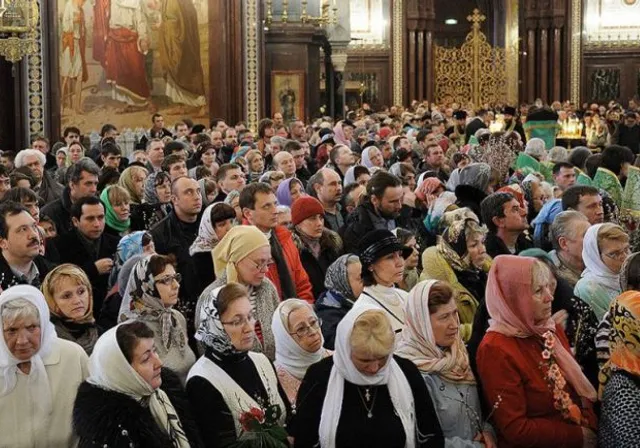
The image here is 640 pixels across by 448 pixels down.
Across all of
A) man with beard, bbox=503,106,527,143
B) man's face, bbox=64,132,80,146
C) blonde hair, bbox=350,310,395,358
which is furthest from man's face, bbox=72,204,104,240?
man with beard, bbox=503,106,527,143

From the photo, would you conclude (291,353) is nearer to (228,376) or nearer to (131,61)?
(228,376)

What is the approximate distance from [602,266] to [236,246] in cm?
218

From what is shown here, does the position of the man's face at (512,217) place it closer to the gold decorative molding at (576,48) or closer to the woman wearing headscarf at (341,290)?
the woman wearing headscarf at (341,290)

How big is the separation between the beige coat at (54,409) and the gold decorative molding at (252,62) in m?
19.4

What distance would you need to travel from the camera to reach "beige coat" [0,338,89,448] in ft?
17.3

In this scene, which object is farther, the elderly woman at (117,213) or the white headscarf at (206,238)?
the elderly woman at (117,213)

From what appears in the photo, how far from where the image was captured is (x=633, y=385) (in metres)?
5.31

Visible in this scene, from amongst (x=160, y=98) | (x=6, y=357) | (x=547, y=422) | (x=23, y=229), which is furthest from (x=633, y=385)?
(x=160, y=98)

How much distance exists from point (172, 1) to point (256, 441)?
19437mm

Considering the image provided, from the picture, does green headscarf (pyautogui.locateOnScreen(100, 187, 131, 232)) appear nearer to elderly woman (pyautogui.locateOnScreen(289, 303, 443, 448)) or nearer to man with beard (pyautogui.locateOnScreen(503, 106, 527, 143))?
elderly woman (pyautogui.locateOnScreen(289, 303, 443, 448))

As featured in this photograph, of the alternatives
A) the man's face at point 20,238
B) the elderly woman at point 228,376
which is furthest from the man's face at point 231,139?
the elderly woman at point 228,376

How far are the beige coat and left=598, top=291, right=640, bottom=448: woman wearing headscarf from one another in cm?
243

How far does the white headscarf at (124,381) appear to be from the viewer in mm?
5086

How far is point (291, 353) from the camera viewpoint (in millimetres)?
6129
